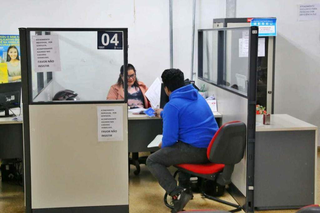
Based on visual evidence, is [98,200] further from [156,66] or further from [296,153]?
[156,66]

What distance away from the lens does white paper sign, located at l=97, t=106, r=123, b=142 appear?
3.43 m

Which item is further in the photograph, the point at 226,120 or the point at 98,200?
the point at 226,120


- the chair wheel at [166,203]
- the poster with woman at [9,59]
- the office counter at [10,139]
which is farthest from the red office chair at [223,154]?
the poster with woman at [9,59]

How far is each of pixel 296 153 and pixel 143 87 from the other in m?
1.98

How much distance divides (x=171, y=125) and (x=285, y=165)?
1.01 m

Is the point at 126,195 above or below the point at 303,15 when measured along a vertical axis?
below

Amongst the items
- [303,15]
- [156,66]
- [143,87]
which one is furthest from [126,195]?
[303,15]

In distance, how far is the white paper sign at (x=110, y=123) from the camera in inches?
135

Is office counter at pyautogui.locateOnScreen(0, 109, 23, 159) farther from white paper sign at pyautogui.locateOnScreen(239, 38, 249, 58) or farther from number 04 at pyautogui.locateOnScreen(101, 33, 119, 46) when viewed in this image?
white paper sign at pyautogui.locateOnScreen(239, 38, 249, 58)

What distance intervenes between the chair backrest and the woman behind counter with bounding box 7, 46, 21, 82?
2.46 meters

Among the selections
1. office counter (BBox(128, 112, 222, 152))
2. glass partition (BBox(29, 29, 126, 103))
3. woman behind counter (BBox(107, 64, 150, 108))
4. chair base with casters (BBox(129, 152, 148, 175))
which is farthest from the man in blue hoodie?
woman behind counter (BBox(107, 64, 150, 108))

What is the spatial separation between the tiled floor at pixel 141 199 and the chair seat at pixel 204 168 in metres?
0.50

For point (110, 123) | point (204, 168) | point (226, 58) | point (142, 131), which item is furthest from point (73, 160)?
point (226, 58)

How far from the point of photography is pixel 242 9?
561 centimetres
